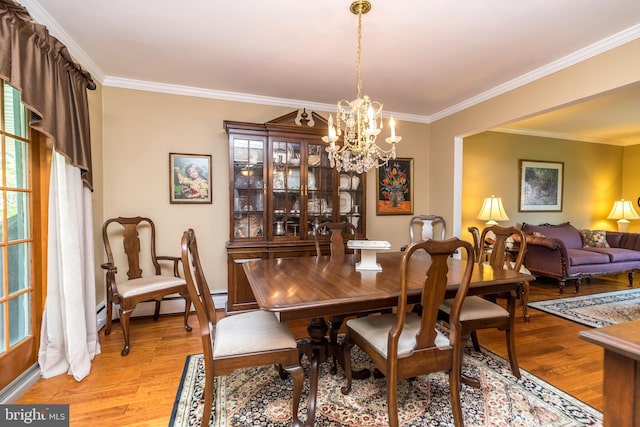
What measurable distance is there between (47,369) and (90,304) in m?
0.45

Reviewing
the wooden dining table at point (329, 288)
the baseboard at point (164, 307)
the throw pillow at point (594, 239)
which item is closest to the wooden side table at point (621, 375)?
the wooden dining table at point (329, 288)

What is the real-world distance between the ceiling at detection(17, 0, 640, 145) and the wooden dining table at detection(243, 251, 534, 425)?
1.75m

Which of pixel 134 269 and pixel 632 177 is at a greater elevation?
pixel 632 177

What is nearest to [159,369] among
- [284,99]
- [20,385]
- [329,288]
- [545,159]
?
[20,385]

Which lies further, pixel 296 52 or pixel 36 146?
pixel 296 52

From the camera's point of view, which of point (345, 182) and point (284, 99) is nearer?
point (284, 99)

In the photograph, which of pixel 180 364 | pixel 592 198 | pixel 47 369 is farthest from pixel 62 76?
pixel 592 198

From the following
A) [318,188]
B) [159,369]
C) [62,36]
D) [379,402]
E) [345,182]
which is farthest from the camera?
[345,182]

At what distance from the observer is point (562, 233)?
15.6ft

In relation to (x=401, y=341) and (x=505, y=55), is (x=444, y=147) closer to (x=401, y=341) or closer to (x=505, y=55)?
(x=505, y=55)

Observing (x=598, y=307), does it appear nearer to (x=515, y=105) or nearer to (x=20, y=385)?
(x=515, y=105)

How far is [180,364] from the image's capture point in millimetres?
2217

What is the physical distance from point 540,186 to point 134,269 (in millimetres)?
6325

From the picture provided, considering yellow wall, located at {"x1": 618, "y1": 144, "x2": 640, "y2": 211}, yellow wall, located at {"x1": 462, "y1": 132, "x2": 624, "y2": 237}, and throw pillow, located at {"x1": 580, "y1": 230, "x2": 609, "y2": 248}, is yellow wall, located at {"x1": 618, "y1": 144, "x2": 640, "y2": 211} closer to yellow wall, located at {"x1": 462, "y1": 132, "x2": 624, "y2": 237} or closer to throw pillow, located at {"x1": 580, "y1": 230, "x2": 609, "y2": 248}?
yellow wall, located at {"x1": 462, "y1": 132, "x2": 624, "y2": 237}
